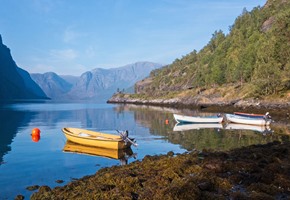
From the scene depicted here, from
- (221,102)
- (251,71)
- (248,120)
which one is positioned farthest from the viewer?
(251,71)

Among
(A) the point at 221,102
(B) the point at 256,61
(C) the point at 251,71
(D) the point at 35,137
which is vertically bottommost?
(D) the point at 35,137

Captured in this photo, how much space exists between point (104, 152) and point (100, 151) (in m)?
0.72

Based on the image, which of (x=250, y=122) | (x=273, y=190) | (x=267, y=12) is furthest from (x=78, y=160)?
(x=267, y=12)

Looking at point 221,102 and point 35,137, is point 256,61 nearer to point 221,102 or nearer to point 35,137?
point 221,102

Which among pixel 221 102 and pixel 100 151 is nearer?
pixel 100 151

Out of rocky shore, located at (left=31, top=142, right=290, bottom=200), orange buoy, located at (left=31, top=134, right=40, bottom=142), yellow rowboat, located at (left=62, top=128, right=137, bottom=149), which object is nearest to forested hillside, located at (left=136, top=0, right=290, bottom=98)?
yellow rowboat, located at (left=62, top=128, right=137, bottom=149)

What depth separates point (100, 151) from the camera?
3303 cm

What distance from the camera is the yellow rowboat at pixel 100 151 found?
102 ft

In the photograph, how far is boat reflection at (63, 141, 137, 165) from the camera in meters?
30.4

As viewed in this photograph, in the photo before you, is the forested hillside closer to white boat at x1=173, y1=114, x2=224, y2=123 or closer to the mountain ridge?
the mountain ridge

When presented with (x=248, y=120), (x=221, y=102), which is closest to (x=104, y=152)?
(x=248, y=120)

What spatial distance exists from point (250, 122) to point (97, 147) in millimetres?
35895

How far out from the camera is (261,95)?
86.1m

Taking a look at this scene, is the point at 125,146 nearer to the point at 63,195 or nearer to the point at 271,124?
the point at 63,195
